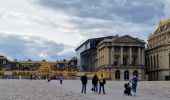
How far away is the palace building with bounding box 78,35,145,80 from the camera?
157 meters

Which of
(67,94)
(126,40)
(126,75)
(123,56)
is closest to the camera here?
(67,94)

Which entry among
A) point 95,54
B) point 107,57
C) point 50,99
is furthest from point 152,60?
point 50,99

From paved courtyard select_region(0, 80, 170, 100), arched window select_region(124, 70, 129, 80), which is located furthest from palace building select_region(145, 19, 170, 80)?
paved courtyard select_region(0, 80, 170, 100)

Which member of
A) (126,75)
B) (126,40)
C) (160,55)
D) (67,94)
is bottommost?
(67,94)

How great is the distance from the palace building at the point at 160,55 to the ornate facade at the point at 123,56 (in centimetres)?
504

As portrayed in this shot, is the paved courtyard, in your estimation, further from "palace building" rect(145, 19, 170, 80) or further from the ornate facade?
the ornate facade

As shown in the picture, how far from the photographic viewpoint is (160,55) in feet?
511

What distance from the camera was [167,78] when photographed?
144 metres

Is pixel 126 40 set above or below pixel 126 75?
above

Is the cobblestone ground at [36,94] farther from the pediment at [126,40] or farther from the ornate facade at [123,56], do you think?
the pediment at [126,40]

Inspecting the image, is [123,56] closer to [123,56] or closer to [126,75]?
[123,56]

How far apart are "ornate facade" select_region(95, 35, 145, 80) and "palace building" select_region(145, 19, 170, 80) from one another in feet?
16.5

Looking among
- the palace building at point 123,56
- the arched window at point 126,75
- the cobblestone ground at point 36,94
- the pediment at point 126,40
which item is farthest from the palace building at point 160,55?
the cobblestone ground at point 36,94

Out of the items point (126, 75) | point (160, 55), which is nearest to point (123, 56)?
point (126, 75)
